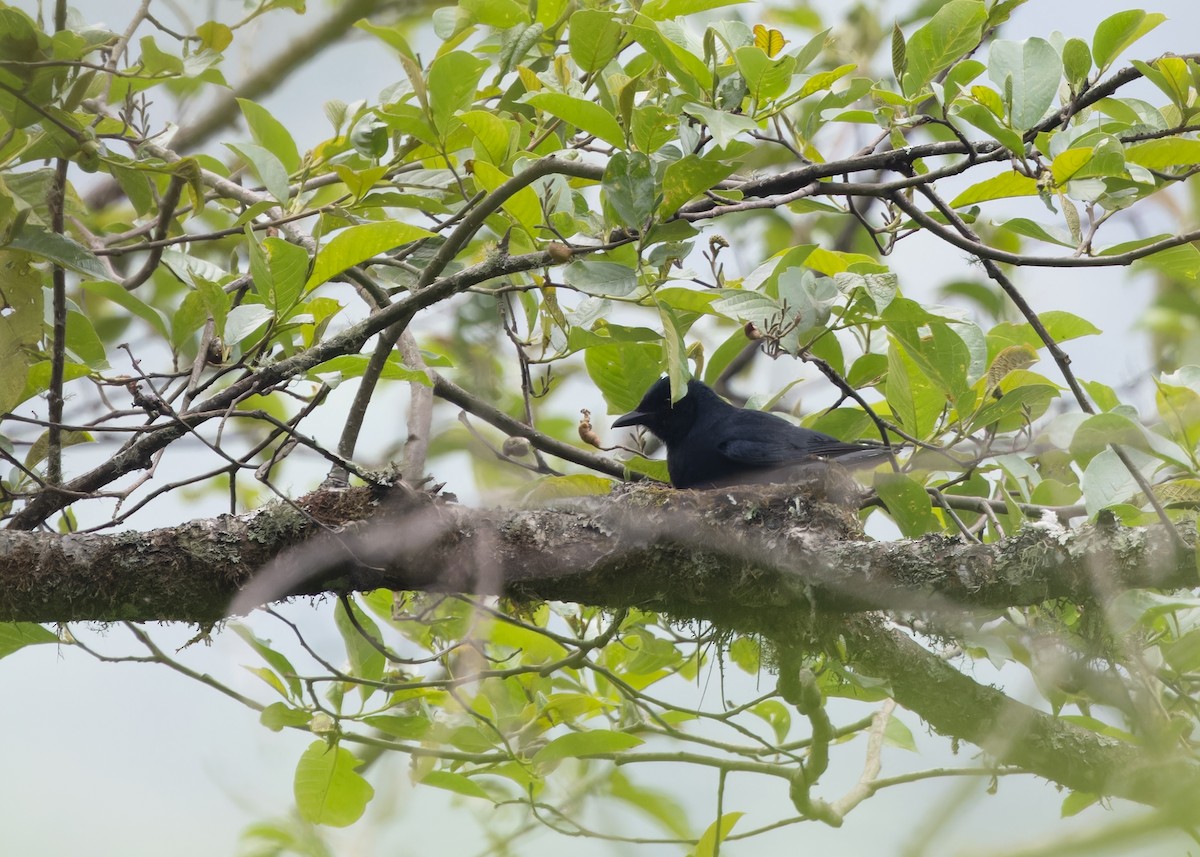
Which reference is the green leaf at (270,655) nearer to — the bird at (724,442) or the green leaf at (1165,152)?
the bird at (724,442)

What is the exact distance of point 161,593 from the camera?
2586 mm

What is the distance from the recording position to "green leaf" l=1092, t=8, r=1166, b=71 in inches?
103

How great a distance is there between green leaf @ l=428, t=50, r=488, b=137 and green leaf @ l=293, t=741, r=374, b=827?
71.7 inches

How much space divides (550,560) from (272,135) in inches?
67.5

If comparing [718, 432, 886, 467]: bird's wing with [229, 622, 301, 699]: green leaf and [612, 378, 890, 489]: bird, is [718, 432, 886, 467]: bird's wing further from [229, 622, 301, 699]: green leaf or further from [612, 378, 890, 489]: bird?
[229, 622, 301, 699]: green leaf

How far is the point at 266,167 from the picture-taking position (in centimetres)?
295

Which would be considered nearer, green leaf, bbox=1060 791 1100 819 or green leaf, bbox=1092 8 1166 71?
green leaf, bbox=1092 8 1166 71

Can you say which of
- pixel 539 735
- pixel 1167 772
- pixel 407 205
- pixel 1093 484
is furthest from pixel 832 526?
pixel 1167 772

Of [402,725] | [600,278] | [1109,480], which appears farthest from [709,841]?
[600,278]

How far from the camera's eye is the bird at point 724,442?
14.8 ft

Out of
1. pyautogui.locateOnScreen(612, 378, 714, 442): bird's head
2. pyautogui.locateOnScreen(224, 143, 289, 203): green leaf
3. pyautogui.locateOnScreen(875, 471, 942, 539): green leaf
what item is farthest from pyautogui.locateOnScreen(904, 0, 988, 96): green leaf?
pyautogui.locateOnScreen(612, 378, 714, 442): bird's head

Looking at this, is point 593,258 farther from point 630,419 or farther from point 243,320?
point 630,419

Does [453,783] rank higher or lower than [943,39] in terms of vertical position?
lower

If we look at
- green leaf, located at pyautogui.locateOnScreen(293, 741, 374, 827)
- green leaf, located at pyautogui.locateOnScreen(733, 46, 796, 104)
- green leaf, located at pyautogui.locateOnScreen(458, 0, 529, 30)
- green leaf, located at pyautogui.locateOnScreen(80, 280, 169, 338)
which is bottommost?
green leaf, located at pyautogui.locateOnScreen(293, 741, 374, 827)
